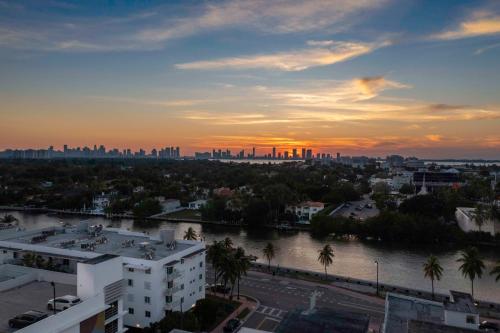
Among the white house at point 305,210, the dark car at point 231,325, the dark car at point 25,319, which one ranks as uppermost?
the dark car at point 25,319

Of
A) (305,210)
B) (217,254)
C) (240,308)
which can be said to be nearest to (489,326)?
(240,308)

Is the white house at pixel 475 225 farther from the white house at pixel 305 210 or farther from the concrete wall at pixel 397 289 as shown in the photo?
the concrete wall at pixel 397 289

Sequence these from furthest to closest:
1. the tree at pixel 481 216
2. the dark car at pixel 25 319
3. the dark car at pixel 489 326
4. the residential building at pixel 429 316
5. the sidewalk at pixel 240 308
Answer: the tree at pixel 481 216 < the dark car at pixel 489 326 < the sidewalk at pixel 240 308 < the residential building at pixel 429 316 < the dark car at pixel 25 319

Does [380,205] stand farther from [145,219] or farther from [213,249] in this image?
[213,249]

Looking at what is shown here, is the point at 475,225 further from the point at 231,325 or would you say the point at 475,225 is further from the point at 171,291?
the point at 171,291

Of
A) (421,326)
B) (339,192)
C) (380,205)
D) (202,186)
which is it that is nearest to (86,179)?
(202,186)

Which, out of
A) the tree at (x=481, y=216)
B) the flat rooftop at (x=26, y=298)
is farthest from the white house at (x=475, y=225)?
the flat rooftop at (x=26, y=298)
